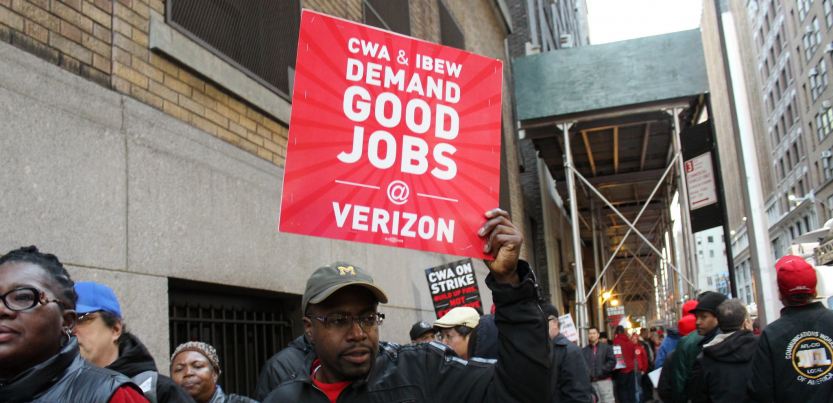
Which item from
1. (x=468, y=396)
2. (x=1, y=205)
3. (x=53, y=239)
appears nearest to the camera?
(x=468, y=396)

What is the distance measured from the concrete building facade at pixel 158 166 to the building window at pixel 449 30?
5.84 metres

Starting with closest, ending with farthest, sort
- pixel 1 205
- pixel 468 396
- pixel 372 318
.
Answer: pixel 468 396
pixel 372 318
pixel 1 205

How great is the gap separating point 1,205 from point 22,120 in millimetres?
503

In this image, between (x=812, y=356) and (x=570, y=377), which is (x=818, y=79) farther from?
(x=812, y=356)

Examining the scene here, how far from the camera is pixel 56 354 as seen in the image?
1799 millimetres

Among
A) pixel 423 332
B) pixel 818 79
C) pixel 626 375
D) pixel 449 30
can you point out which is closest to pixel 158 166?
pixel 423 332

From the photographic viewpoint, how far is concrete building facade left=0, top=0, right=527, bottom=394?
4.08 metres

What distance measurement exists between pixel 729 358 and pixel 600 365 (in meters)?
7.03

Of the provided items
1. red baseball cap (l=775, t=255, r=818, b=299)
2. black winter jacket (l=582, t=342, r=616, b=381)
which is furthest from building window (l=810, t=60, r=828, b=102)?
red baseball cap (l=775, t=255, r=818, b=299)

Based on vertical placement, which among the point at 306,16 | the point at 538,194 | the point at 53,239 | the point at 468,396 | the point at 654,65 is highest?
the point at 654,65

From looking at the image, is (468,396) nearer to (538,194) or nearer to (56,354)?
(56,354)

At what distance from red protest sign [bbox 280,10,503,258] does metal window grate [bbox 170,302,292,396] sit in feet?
9.57

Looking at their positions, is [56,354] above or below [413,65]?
below

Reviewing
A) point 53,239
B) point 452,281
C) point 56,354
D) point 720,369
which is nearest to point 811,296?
point 720,369
